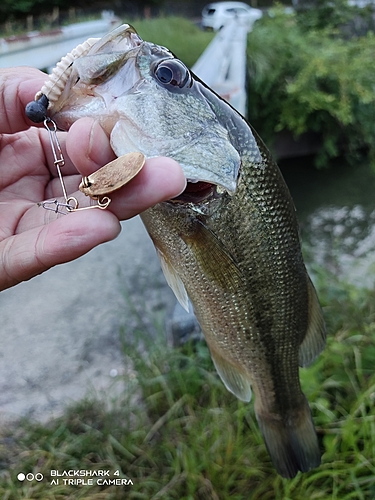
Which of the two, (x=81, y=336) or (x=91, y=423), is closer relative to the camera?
(x=91, y=423)

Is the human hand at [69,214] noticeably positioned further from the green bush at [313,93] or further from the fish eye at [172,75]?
the green bush at [313,93]

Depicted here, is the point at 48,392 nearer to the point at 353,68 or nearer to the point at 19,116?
the point at 19,116

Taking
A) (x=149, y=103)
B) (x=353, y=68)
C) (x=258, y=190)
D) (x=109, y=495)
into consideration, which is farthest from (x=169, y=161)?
(x=353, y=68)

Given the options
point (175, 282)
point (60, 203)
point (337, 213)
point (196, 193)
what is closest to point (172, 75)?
point (196, 193)

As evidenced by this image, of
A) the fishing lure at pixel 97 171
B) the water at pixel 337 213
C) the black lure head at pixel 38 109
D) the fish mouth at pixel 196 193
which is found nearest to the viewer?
the fishing lure at pixel 97 171

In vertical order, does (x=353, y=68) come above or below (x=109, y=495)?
above

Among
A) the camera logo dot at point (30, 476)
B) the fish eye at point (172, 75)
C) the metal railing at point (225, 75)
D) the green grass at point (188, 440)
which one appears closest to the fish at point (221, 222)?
the fish eye at point (172, 75)

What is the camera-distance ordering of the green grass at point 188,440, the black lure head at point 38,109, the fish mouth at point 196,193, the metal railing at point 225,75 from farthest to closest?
1. the metal railing at point 225,75
2. the green grass at point 188,440
3. the fish mouth at point 196,193
4. the black lure head at point 38,109
